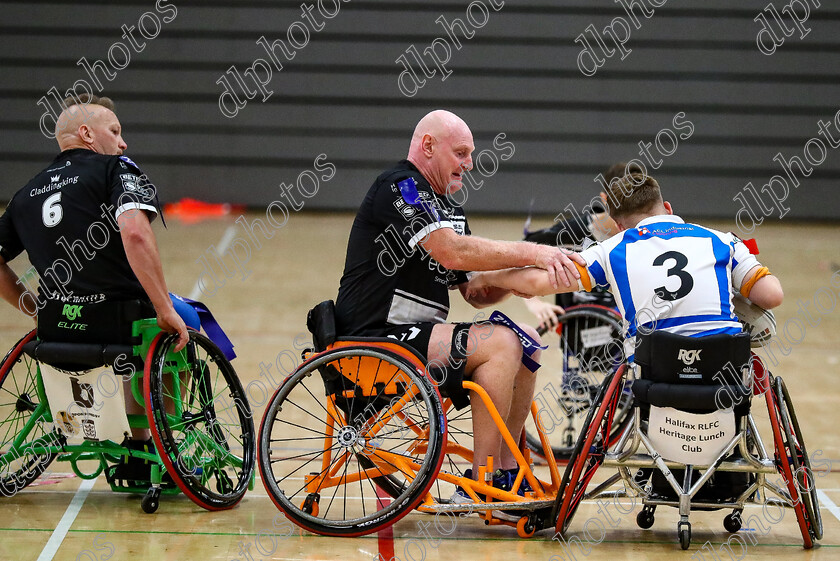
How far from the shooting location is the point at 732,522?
3326 mm

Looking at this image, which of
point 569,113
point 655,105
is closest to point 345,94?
point 569,113

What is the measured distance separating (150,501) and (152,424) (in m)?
0.37

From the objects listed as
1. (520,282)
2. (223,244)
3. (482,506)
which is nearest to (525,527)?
(482,506)

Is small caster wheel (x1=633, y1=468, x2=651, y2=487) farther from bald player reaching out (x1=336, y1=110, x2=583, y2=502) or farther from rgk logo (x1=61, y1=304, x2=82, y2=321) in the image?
rgk logo (x1=61, y1=304, x2=82, y2=321)

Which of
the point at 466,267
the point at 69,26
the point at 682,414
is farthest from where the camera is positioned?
the point at 69,26

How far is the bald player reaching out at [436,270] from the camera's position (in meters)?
3.21

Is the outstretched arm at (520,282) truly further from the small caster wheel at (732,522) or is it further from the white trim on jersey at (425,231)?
the small caster wheel at (732,522)

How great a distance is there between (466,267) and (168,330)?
107 cm

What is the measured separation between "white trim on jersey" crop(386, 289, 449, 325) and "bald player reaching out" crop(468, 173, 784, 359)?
48cm

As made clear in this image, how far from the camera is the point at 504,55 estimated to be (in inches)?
497

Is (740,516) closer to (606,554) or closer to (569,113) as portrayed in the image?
(606,554)

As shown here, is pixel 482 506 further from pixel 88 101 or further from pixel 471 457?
pixel 88 101

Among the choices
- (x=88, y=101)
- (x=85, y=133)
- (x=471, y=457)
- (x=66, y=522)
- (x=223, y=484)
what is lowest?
(x=66, y=522)

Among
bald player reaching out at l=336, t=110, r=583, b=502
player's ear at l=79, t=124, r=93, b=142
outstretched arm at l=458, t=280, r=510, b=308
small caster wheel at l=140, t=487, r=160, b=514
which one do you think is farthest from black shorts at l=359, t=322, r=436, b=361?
player's ear at l=79, t=124, r=93, b=142
